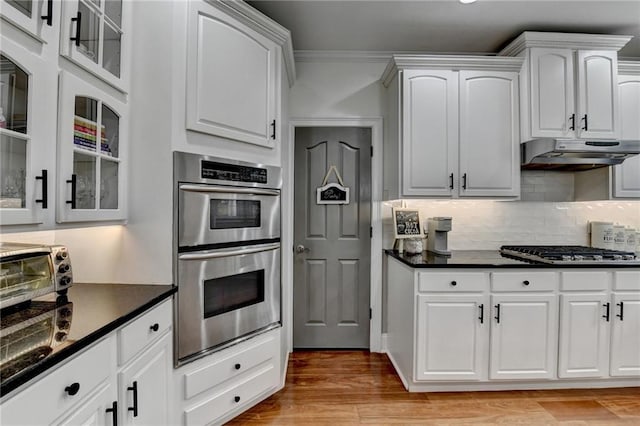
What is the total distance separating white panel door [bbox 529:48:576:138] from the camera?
2771 millimetres

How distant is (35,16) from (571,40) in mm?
3400

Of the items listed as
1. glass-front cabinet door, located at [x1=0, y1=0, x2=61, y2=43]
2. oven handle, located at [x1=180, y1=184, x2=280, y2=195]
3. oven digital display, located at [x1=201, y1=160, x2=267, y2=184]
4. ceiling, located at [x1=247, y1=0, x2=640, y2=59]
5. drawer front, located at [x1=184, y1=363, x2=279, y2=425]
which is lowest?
drawer front, located at [x1=184, y1=363, x2=279, y2=425]

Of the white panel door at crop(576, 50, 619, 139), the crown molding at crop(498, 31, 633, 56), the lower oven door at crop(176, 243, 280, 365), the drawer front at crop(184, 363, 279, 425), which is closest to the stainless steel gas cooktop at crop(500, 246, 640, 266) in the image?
the white panel door at crop(576, 50, 619, 139)

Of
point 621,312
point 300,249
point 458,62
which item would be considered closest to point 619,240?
point 621,312

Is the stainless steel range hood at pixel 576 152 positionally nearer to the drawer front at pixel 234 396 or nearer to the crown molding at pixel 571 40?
the crown molding at pixel 571 40

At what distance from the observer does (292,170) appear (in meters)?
3.19

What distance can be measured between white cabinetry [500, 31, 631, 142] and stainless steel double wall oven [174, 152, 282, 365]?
6.88ft

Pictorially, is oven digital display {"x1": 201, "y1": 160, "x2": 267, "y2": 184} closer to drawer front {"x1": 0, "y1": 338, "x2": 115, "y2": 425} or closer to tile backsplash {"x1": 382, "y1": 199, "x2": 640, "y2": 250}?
drawer front {"x1": 0, "y1": 338, "x2": 115, "y2": 425}

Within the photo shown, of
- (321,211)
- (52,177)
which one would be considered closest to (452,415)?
(321,211)

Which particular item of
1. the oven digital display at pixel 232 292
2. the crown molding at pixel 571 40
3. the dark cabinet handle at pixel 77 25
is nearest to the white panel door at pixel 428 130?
the crown molding at pixel 571 40

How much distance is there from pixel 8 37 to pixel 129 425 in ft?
4.67

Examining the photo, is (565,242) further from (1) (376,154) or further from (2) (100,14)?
(2) (100,14)

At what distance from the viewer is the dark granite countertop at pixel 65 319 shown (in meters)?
0.89

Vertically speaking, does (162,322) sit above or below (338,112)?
below
